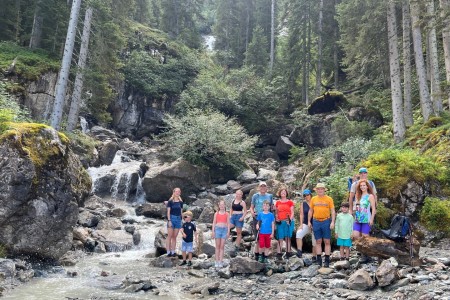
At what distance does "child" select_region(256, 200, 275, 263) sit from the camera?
9.34 metres

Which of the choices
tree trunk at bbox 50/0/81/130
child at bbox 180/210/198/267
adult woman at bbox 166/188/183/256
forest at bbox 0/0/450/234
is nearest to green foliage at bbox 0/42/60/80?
forest at bbox 0/0/450/234

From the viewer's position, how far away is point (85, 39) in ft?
69.7

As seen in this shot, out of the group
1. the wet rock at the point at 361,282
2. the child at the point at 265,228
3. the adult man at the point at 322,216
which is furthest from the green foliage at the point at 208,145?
the wet rock at the point at 361,282

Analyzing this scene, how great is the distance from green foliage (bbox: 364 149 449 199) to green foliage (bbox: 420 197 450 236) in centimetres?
79

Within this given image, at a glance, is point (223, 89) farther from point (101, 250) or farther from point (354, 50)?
point (101, 250)

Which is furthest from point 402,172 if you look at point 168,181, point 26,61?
point 26,61

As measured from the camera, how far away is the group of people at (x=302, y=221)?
28.8 feet

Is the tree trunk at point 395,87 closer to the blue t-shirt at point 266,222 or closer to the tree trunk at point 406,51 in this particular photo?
the tree trunk at point 406,51

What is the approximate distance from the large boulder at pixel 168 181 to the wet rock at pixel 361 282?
14.6m

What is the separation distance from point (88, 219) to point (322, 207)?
9.57 m

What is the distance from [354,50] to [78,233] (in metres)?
19.8

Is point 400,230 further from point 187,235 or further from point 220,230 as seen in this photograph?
point 187,235

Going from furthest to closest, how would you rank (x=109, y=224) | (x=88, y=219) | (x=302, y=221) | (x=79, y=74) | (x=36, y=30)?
(x=36, y=30) → (x=79, y=74) → (x=109, y=224) → (x=88, y=219) → (x=302, y=221)

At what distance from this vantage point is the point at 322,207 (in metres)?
8.79
